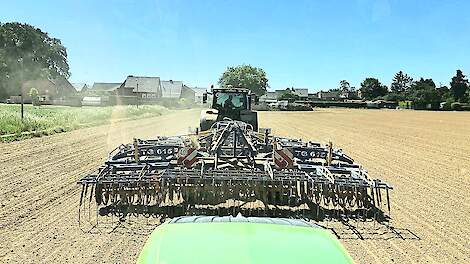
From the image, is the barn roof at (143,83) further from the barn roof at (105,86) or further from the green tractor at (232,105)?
the green tractor at (232,105)

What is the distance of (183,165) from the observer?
339 inches

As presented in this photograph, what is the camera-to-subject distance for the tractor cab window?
56.4 ft

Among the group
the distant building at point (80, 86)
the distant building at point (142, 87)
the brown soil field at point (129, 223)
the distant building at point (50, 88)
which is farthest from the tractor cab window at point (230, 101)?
the distant building at point (80, 86)

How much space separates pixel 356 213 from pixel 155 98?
90.5 meters

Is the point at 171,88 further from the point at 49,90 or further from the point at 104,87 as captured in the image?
the point at 49,90

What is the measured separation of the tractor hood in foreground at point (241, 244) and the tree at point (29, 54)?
76.3 meters

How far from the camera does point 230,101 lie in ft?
56.6

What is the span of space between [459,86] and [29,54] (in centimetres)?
8647

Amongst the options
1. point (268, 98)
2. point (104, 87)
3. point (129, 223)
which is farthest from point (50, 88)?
point (129, 223)

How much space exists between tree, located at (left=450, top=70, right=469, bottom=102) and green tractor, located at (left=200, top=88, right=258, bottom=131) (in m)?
94.9

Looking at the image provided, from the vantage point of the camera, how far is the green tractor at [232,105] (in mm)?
16984

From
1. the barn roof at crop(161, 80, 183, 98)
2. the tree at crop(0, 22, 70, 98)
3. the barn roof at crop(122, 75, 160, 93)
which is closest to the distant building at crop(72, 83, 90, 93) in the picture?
the barn roof at crop(161, 80, 183, 98)

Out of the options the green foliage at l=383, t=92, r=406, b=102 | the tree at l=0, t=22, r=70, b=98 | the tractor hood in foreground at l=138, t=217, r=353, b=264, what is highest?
the tree at l=0, t=22, r=70, b=98

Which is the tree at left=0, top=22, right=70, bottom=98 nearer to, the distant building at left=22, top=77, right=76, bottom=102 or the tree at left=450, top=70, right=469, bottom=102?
the distant building at left=22, top=77, right=76, bottom=102
